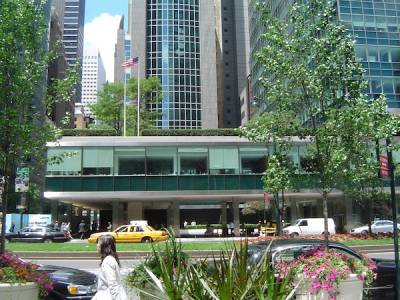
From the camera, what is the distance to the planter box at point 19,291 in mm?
7398

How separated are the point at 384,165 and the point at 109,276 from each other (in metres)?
6.50

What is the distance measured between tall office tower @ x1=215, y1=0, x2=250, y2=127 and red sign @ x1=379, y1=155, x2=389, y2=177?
14771 cm

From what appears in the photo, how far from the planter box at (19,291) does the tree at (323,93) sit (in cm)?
621

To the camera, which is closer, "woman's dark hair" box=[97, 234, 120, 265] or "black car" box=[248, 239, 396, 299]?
"woman's dark hair" box=[97, 234, 120, 265]

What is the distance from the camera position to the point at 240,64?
163000 millimetres

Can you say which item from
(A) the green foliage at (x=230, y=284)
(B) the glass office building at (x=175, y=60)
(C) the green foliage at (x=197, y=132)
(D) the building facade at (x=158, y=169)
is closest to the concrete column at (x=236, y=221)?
Answer: (D) the building facade at (x=158, y=169)

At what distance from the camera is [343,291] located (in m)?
7.72

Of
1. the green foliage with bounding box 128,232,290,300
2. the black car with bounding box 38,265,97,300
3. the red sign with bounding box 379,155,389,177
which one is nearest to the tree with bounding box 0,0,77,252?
the black car with bounding box 38,265,97,300

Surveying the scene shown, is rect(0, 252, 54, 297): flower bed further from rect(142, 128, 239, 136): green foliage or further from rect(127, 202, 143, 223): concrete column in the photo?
rect(127, 202, 143, 223): concrete column

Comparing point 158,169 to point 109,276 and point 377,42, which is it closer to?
point 377,42

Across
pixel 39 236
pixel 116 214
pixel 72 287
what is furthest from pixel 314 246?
pixel 116 214

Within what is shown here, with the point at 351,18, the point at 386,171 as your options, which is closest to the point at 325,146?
the point at 386,171

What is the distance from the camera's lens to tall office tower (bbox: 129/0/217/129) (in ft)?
366

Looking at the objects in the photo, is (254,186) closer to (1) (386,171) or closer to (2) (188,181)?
(2) (188,181)
